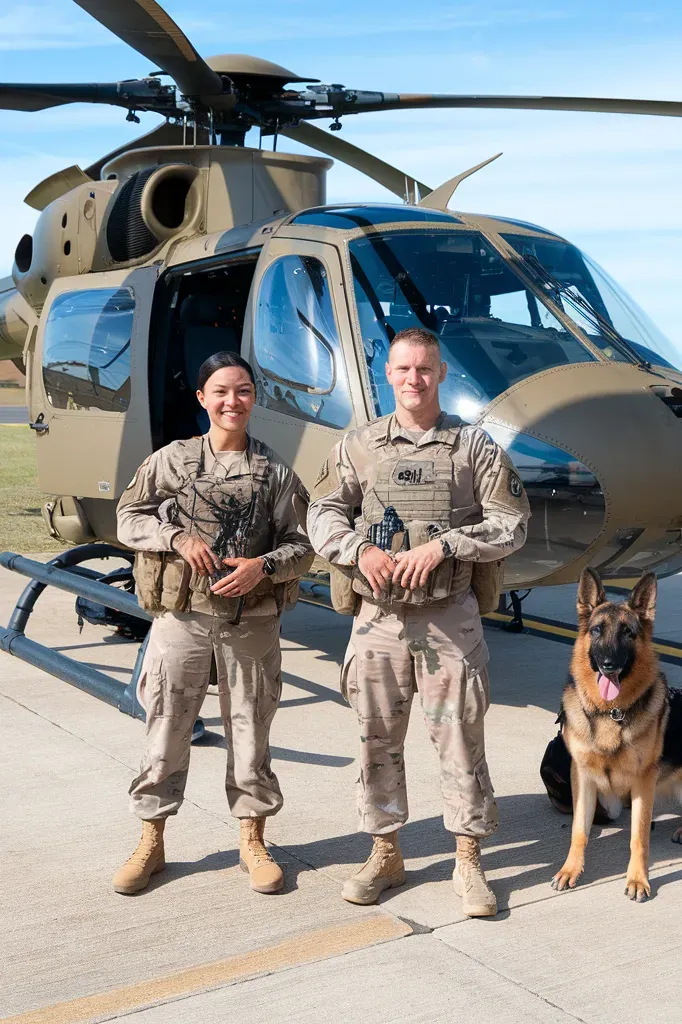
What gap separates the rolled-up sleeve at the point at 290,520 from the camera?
387 cm

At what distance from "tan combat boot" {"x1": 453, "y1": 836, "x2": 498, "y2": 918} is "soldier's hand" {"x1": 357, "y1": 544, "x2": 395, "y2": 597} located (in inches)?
36.9

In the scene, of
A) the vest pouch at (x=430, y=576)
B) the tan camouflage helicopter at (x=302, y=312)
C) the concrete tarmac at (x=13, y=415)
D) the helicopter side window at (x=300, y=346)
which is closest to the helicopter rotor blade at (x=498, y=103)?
the tan camouflage helicopter at (x=302, y=312)

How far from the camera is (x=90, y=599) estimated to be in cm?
668

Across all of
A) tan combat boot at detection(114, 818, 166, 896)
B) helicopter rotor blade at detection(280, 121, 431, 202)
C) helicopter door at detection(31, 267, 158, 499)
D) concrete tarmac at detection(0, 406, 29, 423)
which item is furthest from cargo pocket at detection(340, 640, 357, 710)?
concrete tarmac at detection(0, 406, 29, 423)

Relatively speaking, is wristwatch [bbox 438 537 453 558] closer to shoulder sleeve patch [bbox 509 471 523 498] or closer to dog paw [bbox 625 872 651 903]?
shoulder sleeve patch [bbox 509 471 523 498]

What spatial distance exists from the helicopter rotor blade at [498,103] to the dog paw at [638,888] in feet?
15.2

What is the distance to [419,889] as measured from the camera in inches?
151

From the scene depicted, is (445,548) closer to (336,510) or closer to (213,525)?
(336,510)

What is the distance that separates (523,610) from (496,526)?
5849 mm

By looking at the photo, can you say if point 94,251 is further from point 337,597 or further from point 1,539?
point 1,539

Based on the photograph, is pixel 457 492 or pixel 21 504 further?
pixel 21 504

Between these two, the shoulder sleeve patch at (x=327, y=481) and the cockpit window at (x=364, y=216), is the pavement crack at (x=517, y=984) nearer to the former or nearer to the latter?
the shoulder sleeve patch at (x=327, y=481)

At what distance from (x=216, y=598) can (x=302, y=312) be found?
249 cm

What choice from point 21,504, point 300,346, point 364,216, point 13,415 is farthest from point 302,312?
point 13,415
